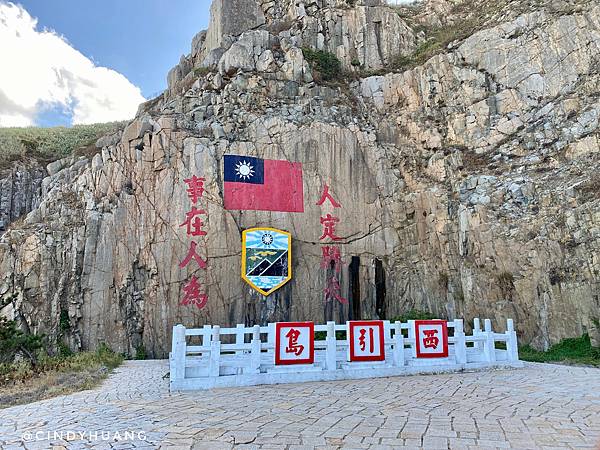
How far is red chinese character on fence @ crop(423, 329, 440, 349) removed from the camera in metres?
8.84

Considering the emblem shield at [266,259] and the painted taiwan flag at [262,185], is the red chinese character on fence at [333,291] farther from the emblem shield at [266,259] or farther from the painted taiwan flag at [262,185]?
the painted taiwan flag at [262,185]

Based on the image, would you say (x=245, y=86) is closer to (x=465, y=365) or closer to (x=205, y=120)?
(x=205, y=120)

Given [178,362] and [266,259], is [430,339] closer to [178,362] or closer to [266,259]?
[178,362]

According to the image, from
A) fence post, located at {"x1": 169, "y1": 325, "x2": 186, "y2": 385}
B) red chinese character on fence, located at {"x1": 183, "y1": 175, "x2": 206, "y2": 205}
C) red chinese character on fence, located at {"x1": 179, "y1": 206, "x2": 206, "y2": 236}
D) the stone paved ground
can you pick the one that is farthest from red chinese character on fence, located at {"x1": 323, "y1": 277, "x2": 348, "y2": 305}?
fence post, located at {"x1": 169, "y1": 325, "x2": 186, "y2": 385}

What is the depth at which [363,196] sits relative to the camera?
16250 mm

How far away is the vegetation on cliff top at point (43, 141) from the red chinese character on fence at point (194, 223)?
8974mm

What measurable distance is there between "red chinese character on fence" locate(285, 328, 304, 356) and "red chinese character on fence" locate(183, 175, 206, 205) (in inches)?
308

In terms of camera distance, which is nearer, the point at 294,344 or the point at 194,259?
the point at 294,344

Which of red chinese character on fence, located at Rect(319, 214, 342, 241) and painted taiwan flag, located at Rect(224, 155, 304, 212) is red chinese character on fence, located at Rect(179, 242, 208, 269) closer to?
painted taiwan flag, located at Rect(224, 155, 304, 212)

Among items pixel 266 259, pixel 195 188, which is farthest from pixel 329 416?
pixel 195 188

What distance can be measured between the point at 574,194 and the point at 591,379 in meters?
6.44

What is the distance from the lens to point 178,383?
284 inches

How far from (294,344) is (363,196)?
30.2 ft

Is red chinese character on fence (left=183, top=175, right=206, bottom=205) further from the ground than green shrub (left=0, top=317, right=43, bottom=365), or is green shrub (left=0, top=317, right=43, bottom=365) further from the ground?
red chinese character on fence (left=183, top=175, right=206, bottom=205)
